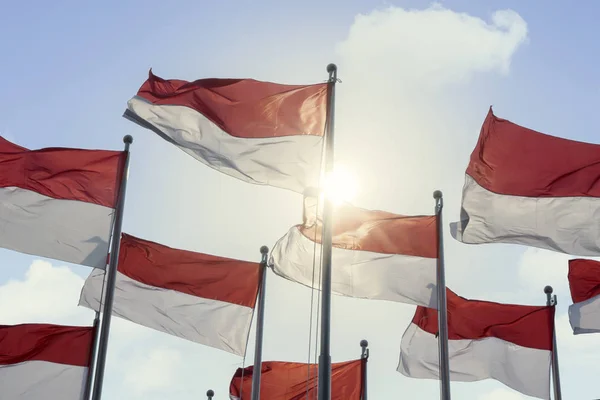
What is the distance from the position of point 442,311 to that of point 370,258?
228 centimetres

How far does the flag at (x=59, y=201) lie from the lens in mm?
16953

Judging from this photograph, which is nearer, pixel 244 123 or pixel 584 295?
pixel 244 123

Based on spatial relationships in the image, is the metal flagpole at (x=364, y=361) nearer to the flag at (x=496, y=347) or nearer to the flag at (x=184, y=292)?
the flag at (x=496, y=347)

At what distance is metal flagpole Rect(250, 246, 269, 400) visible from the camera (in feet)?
57.3

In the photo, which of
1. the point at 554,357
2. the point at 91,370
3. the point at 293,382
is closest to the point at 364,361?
the point at 293,382

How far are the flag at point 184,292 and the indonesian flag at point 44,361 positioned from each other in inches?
77.2

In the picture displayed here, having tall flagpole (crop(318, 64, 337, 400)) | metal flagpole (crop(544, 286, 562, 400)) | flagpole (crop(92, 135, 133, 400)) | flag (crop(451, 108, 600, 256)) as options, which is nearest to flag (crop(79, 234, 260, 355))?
flagpole (crop(92, 135, 133, 400))

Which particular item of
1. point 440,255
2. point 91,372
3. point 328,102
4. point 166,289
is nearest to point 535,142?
point 440,255

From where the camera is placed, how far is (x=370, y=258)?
57.7 feet

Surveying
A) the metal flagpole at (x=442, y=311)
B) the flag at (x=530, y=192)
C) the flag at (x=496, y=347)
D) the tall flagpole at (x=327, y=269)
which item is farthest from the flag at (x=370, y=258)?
the flag at (x=496, y=347)

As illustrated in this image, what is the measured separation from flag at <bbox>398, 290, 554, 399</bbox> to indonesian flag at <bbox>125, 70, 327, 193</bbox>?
23.8 ft

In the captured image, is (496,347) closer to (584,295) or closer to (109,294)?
(584,295)

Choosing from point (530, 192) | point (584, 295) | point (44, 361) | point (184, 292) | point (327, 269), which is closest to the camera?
point (327, 269)

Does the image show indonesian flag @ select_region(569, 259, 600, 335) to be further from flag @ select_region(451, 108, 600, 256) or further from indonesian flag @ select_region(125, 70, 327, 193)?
indonesian flag @ select_region(125, 70, 327, 193)
